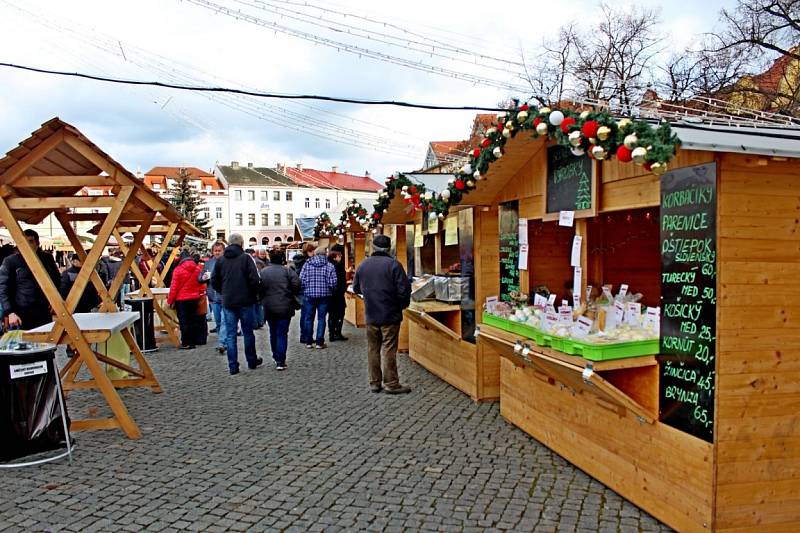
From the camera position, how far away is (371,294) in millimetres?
7105

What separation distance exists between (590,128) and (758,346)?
1538 mm

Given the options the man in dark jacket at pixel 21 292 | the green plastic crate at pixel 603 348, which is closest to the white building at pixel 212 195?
the man in dark jacket at pixel 21 292

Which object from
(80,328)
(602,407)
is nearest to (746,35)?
(602,407)

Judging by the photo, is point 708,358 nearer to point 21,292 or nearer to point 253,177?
point 21,292

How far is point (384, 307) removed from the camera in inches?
278

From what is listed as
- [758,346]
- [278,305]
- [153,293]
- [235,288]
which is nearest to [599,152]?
[758,346]

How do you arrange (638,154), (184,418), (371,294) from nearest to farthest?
1. (638,154)
2. (184,418)
3. (371,294)

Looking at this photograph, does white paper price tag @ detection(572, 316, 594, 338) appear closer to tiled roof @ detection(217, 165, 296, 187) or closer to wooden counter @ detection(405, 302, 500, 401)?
wooden counter @ detection(405, 302, 500, 401)

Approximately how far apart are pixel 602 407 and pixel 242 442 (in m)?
3.05

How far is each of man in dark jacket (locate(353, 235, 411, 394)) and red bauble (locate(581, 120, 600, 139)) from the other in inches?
142

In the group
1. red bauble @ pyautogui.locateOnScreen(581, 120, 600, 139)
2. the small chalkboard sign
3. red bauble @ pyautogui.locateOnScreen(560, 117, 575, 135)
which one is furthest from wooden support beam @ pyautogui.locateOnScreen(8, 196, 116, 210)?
red bauble @ pyautogui.locateOnScreen(581, 120, 600, 139)

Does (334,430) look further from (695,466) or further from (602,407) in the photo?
(695,466)

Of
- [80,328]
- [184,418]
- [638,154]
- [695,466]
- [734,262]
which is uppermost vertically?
[638,154]

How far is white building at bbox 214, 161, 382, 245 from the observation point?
242ft
